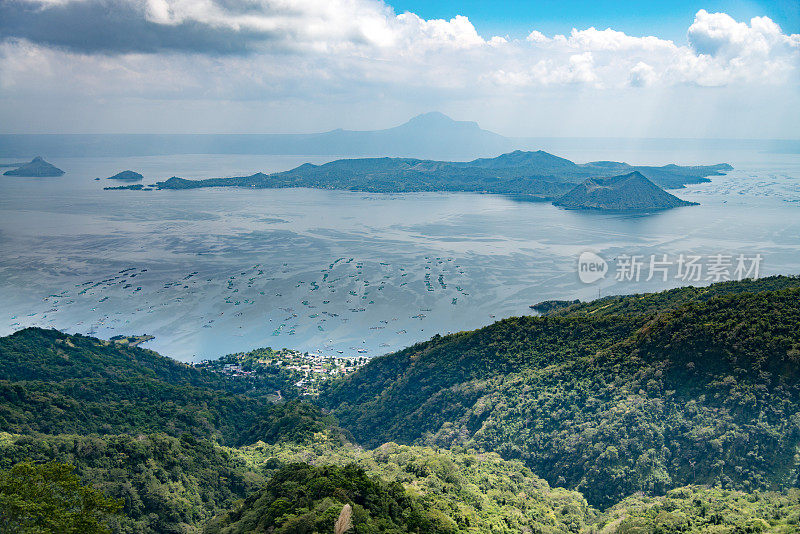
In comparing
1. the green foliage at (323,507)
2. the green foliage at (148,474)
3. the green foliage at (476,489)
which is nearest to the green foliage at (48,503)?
the green foliage at (148,474)

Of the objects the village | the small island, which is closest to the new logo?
the village

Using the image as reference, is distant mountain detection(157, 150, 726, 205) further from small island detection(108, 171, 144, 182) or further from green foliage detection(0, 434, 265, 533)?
green foliage detection(0, 434, 265, 533)

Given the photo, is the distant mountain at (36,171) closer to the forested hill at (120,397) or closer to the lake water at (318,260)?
the lake water at (318,260)

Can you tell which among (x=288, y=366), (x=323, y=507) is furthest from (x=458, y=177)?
(x=323, y=507)

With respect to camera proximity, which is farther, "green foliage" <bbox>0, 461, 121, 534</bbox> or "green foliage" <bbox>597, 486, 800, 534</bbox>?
"green foliage" <bbox>597, 486, 800, 534</bbox>

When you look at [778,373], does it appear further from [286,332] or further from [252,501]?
[286,332]

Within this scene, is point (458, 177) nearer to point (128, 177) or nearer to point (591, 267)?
point (128, 177)
